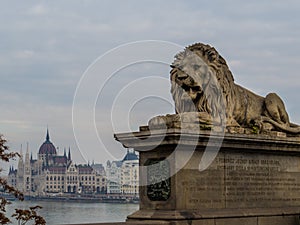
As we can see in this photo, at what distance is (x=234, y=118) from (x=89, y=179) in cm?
11524

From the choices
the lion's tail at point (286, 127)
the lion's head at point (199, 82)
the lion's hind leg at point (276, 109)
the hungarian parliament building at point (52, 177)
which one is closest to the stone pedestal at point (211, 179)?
the lion's tail at point (286, 127)

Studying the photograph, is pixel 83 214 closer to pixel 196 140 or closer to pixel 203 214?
pixel 203 214

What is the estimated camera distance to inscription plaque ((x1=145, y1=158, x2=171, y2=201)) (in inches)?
514

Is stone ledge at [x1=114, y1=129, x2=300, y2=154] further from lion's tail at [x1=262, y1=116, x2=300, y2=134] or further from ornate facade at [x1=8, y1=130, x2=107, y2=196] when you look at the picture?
ornate facade at [x1=8, y1=130, x2=107, y2=196]

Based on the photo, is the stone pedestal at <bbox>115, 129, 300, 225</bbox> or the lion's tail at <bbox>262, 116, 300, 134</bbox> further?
the lion's tail at <bbox>262, 116, 300, 134</bbox>

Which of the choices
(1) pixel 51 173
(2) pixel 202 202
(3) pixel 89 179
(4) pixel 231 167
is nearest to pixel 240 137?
(4) pixel 231 167

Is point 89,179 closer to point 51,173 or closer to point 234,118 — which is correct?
point 51,173

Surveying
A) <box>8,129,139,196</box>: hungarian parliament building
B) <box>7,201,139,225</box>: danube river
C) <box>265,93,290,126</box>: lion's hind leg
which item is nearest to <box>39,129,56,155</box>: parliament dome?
<box>8,129,139,196</box>: hungarian parliament building

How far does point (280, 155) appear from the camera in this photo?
1546 centimetres

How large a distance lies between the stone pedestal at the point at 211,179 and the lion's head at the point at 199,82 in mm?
987

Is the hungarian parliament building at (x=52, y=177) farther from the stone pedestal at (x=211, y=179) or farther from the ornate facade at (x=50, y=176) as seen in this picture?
the stone pedestal at (x=211, y=179)

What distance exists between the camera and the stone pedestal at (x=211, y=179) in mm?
12938

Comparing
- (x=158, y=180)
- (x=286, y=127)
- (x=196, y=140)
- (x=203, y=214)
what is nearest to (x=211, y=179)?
(x=203, y=214)

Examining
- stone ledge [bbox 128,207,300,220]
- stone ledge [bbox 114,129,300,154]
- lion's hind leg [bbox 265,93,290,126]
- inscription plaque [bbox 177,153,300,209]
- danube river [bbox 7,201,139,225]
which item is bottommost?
danube river [bbox 7,201,139,225]
